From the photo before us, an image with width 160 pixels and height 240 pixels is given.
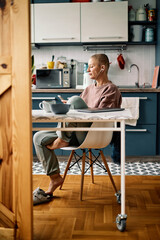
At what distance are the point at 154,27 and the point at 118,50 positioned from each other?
58 cm

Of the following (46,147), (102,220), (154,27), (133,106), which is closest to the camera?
(102,220)

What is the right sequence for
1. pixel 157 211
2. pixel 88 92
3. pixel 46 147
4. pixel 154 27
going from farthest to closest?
pixel 154 27 → pixel 88 92 → pixel 46 147 → pixel 157 211

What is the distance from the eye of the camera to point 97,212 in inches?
96.0

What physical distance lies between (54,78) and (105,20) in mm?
1013

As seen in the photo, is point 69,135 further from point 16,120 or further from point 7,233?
point 7,233

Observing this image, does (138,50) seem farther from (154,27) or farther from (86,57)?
(86,57)

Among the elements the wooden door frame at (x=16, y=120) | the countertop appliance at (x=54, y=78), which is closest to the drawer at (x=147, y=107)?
the countertop appliance at (x=54, y=78)

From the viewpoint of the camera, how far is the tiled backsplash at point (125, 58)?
475 cm

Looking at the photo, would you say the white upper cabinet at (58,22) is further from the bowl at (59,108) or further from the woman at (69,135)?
the bowl at (59,108)

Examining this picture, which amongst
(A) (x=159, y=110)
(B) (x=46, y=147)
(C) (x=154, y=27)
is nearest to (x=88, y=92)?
(B) (x=46, y=147)

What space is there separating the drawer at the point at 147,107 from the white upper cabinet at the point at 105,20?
83cm

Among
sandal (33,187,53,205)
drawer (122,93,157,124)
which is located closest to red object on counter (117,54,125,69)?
drawer (122,93,157,124)

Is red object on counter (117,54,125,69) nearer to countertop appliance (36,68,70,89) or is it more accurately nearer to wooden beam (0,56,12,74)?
countertop appliance (36,68,70,89)

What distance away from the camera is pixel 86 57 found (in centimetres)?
484
